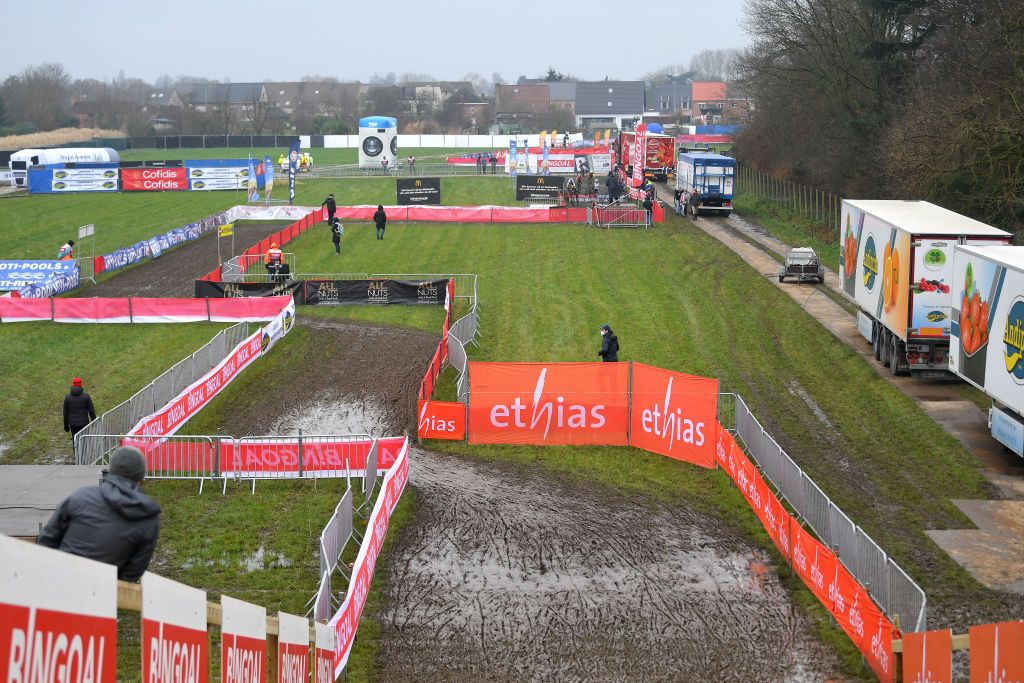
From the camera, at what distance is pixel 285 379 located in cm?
2784

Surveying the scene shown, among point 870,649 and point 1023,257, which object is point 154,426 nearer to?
point 870,649

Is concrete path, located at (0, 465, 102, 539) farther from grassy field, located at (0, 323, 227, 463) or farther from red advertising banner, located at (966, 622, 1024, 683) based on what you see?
red advertising banner, located at (966, 622, 1024, 683)

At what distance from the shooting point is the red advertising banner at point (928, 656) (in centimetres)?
1105

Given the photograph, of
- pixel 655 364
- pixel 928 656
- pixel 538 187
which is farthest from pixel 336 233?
pixel 928 656

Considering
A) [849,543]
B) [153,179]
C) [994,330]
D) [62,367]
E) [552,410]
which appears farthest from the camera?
[153,179]

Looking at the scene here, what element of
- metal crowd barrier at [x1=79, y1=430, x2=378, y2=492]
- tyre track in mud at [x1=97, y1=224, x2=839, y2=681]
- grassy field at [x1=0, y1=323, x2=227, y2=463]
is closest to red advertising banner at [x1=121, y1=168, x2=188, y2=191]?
grassy field at [x1=0, y1=323, x2=227, y2=463]

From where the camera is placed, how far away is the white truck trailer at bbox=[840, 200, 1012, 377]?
82.9 ft

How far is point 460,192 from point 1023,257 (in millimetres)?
54041

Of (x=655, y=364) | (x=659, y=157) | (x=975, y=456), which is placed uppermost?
(x=659, y=157)

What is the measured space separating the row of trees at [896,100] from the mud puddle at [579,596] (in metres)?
24.3

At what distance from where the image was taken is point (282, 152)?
372 feet

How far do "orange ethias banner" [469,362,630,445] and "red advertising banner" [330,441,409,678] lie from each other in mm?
2960

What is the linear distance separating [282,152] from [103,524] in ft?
366

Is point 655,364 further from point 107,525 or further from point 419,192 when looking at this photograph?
point 419,192
